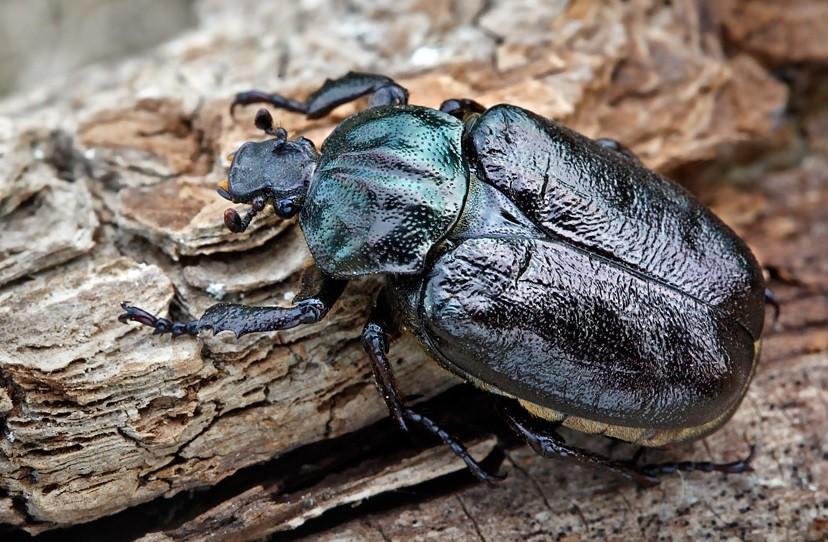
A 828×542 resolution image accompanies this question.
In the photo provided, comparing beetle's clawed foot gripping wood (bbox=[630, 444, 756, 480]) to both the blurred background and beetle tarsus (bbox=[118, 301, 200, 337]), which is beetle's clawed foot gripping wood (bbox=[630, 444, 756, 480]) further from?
the blurred background

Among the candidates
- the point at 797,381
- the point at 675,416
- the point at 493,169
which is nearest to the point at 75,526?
the point at 493,169

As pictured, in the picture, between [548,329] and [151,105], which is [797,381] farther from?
[151,105]

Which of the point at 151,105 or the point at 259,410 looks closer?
the point at 259,410

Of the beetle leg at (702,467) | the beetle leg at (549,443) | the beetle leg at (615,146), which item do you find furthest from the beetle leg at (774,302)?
the beetle leg at (549,443)

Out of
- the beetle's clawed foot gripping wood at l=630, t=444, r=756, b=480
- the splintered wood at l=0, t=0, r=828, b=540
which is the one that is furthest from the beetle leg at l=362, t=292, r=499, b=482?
the beetle's clawed foot gripping wood at l=630, t=444, r=756, b=480

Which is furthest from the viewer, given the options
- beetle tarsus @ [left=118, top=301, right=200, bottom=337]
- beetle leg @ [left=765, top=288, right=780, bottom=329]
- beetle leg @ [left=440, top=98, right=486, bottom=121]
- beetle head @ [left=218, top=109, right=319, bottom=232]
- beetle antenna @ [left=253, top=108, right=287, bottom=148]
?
beetle leg @ [left=765, top=288, right=780, bottom=329]
